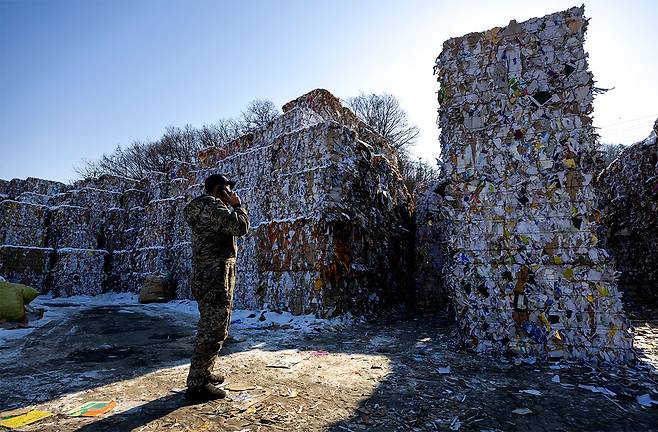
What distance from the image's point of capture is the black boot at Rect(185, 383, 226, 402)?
2.68 m

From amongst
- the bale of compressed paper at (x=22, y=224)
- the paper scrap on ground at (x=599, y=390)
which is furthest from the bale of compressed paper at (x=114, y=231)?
the paper scrap on ground at (x=599, y=390)

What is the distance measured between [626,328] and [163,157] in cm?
2918

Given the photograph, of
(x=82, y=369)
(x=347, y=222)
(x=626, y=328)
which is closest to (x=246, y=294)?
(x=347, y=222)

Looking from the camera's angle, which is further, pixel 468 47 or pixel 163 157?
pixel 163 157

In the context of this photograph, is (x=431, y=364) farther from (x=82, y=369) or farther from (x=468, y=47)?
(x=468, y=47)

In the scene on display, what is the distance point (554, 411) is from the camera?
2.54 meters

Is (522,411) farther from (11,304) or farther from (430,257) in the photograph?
(11,304)

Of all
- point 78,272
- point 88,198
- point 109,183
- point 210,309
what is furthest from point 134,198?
point 210,309

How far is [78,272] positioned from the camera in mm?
12383

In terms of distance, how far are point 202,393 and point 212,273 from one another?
37.2 inches

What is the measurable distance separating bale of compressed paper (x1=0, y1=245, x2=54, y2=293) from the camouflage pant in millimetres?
12834

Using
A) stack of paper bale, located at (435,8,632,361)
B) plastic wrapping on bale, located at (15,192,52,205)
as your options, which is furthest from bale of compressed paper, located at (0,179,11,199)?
stack of paper bale, located at (435,8,632,361)

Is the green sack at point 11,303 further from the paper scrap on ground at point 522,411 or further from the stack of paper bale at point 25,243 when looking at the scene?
the paper scrap on ground at point 522,411

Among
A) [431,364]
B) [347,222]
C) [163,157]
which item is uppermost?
[163,157]
